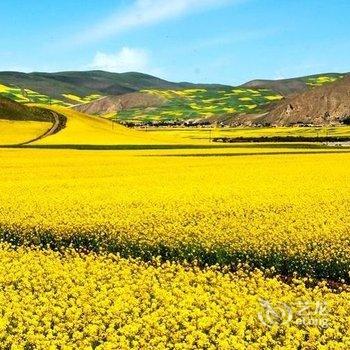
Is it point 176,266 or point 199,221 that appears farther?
point 199,221

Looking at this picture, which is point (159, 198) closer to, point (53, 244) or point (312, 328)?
point (53, 244)

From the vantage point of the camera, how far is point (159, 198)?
23.3 metres

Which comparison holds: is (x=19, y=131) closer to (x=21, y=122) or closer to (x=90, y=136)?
(x=90, y=136)

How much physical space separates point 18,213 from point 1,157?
39454 mm

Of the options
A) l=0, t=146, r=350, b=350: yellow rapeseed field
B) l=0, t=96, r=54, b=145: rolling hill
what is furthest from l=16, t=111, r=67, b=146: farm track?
l=0, t=146, r=350, b=350: yellow rapeseed field

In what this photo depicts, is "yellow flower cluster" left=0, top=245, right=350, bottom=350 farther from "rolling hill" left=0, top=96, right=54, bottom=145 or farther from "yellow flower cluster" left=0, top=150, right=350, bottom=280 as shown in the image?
"rolling hill" left=0, top=96, right=54, bottom=145

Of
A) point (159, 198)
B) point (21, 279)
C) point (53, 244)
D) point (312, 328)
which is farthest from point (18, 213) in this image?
point (312, 328)
